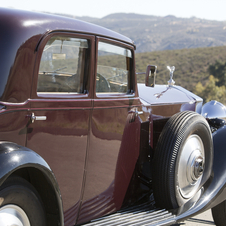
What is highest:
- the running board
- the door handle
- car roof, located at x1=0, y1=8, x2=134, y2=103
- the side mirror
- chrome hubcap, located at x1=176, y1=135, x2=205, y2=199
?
car roof, located at x1=0, y1=8, x2=134, y2=103

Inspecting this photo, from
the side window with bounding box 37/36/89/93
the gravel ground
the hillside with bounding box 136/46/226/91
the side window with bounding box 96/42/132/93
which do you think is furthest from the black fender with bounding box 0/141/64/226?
the hillside with bounding box 136/46/226/91

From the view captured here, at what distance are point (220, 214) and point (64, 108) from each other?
8.06ft

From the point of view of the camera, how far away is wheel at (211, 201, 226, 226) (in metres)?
3.55

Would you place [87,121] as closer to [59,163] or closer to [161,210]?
[59,163]

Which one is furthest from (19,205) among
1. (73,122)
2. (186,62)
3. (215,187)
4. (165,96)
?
(186,62)

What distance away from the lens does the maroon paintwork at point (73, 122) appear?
187cm

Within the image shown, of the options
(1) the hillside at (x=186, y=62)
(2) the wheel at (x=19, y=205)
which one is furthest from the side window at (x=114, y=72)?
(1) the hillside at (x=186, y=62)

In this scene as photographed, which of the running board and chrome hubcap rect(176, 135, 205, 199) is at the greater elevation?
chrome hubcap rect(176, 135, 205, 199)

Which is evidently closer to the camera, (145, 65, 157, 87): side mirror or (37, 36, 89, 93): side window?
(37, 36, 89, 93): side window

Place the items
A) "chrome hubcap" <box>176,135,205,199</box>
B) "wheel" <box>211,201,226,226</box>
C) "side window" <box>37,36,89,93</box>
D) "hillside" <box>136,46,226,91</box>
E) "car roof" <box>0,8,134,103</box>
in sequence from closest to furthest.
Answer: "car roof" <box>0,8,134,103</box>
"side window" <box>37,36,89,93</box>
"chrome hubcap" <box>176,135,205,199</box>
"wheel" <box>211,201,226,226</box>
"hillside" <box>136,46,226,91</box>

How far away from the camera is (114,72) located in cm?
299

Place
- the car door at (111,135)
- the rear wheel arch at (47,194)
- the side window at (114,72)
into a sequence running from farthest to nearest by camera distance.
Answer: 1. the side window at (114,72)
2. the car door at (111,135)
3. the rear wheel arch at (47,194)

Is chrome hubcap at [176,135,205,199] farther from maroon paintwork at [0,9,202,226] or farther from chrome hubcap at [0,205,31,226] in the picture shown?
chrome hubcap at [0,205,31,226]

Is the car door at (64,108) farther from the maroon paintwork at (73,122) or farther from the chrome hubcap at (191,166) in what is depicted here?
the chrome hubcap at (191,166)
